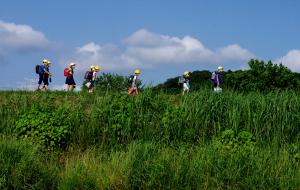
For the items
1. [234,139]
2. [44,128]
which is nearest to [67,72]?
[44,128]

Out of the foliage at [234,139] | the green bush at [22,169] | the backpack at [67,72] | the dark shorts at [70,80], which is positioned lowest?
the green bush at [22,169]

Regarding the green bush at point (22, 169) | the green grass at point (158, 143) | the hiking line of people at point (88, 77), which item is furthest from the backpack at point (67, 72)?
the green bush at point (22, 169)

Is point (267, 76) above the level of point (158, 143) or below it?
above

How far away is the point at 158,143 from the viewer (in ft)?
41.8

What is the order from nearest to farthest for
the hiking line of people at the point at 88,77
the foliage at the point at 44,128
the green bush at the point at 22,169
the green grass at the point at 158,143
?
the green grass at the point at 158,143 → the green bush at the point at 22,169 → the foliage at the point at 44,128 → the hiking line of people at the point at 88,77

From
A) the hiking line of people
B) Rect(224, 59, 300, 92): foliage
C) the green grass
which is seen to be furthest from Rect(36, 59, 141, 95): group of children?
Rect(224, 59, 300, 92): foliage

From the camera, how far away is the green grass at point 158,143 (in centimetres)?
1023

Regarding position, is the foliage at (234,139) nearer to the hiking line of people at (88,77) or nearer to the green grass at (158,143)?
the green grass at (158,143)

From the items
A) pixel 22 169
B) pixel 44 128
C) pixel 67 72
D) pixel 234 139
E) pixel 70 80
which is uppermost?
pixel 67 72

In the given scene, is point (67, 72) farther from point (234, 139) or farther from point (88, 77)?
point (234, 139)

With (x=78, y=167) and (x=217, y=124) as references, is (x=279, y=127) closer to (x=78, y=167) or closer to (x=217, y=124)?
(x=217, y=124)

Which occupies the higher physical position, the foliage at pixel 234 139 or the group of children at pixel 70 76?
the group of children at pixel 70 76

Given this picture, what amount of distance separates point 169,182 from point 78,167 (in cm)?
165

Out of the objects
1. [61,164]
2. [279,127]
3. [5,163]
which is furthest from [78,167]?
[279,127]
